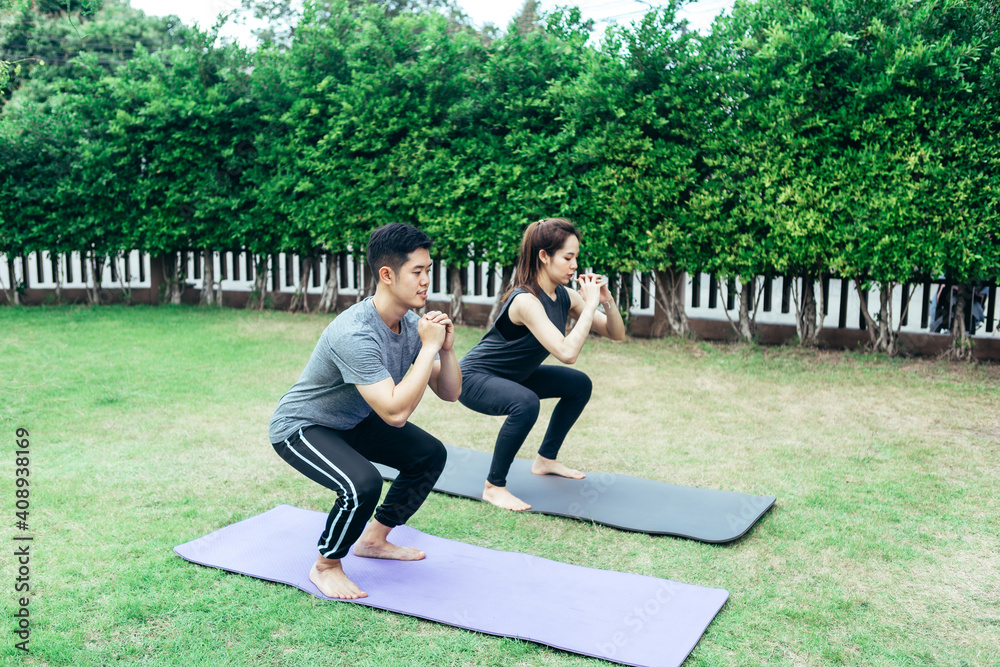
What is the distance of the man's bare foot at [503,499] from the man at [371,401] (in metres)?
0.78

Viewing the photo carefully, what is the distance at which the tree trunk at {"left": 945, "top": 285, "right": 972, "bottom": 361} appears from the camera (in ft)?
26.2

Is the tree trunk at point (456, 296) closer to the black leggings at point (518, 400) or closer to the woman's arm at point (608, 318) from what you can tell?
the woman's arm at point (608, 318)

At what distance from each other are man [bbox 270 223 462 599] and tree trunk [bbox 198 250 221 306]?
32.2ft

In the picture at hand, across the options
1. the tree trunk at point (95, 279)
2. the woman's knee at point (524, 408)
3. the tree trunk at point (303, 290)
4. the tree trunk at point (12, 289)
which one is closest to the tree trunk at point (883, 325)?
the woman's knee at point (524, 408)

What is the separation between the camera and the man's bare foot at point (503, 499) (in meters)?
4.13

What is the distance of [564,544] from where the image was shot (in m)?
3.73

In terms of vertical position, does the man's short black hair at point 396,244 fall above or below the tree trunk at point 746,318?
above

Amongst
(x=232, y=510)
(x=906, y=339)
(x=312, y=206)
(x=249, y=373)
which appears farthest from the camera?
(x=312, y=206)

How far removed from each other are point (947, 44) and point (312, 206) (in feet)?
24.3

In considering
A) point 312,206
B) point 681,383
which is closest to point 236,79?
point 312,206

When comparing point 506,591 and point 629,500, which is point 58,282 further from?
point 506,591

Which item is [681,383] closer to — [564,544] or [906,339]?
[906,339]

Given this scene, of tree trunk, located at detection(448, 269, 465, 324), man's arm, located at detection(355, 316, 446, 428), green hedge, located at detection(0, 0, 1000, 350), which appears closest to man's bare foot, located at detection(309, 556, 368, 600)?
man's arm, located at detection(355, 316, 446, 428)

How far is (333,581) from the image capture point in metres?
3.17
